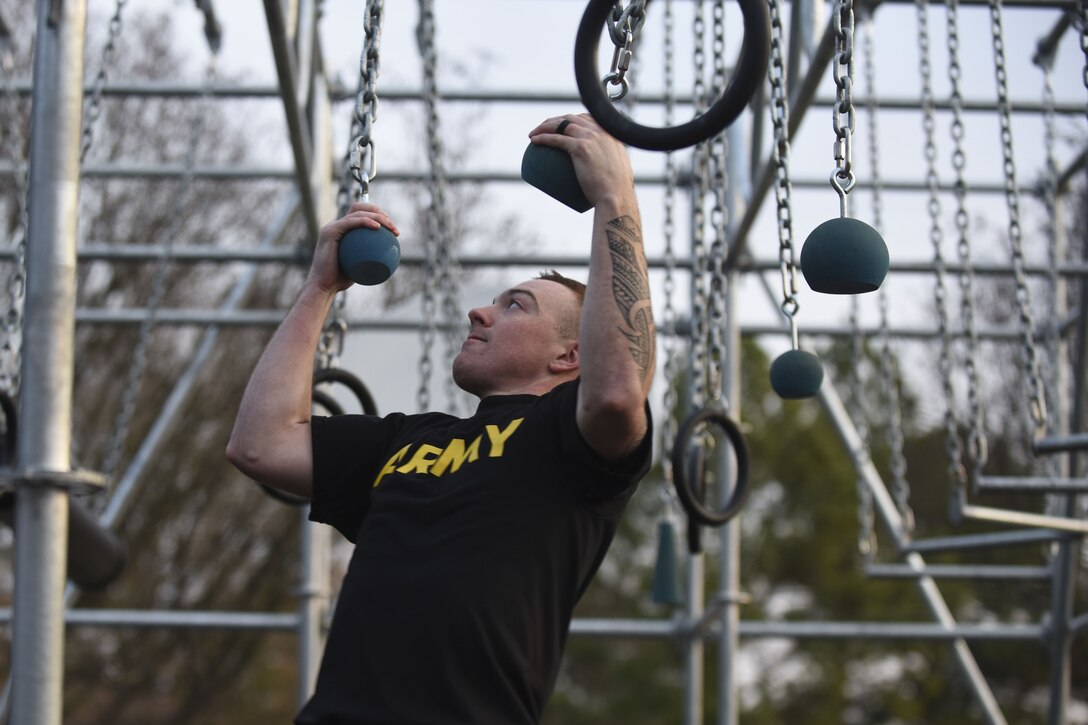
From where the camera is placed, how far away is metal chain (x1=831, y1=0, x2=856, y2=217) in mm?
2150

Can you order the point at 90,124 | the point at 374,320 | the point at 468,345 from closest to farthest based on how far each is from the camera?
1. the point at 468,345
2. the point at 90,124
3. the point at 374,320

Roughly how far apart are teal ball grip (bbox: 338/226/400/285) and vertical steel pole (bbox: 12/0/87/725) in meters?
1.14

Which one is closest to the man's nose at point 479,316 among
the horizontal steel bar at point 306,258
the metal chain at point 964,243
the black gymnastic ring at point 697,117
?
the black gymnastic ring at point 697,117

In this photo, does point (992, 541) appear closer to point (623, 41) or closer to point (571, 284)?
point (571, 284)

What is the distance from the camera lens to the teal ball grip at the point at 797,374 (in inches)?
104

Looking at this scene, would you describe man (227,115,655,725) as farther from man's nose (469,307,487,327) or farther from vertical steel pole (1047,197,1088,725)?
vertical steel pole (1047,197,1088,725)

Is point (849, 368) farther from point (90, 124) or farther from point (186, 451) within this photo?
point (90, 124)

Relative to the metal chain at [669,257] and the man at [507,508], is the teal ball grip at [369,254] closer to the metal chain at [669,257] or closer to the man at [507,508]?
the man at [507,508]

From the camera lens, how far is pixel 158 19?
35.5 ft

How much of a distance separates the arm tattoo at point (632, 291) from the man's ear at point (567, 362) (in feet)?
1.01

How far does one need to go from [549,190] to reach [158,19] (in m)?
9.70

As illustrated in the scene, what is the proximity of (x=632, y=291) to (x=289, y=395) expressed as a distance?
70 cm

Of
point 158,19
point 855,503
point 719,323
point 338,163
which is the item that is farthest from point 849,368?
point 719,323

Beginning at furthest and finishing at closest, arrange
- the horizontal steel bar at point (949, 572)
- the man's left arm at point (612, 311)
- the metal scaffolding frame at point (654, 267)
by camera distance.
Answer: the horizontal steel bar at point (949, 572), the metal scaffolding frame at point (654, 267), the man's left arm at point (612, 311)
